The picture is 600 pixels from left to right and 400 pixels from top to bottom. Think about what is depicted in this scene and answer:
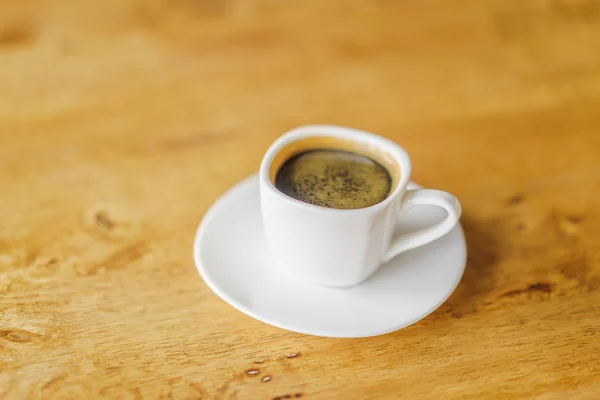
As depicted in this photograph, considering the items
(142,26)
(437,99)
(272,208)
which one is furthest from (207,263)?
(142,26)

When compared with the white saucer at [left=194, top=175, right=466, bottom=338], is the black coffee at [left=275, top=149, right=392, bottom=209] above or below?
above

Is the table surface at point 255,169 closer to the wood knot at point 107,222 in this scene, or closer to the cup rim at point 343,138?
the wood knot at point 107,222

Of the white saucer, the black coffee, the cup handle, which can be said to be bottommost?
the white saucer

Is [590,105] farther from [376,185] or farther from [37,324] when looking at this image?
[37,324]

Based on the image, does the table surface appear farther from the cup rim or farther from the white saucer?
the cup rim

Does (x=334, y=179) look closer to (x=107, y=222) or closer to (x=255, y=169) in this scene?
(x=255, y=169)

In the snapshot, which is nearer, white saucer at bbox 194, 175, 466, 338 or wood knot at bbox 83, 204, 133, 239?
white saucer at bbox 194, 175, 466, 338

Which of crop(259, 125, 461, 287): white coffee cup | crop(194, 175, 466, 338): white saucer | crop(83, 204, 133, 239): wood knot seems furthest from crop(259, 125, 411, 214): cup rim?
crop(83, 204, 133, 239): wood knot
